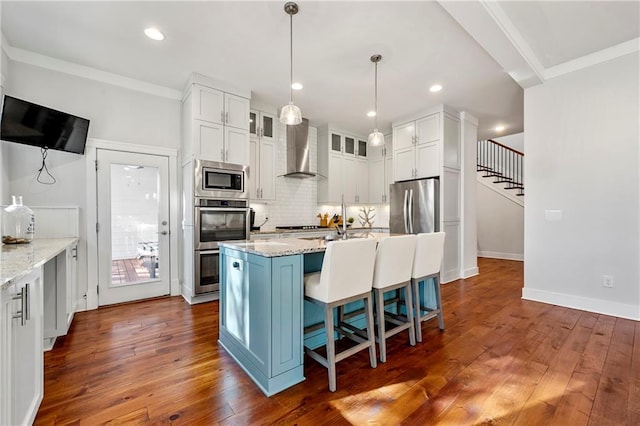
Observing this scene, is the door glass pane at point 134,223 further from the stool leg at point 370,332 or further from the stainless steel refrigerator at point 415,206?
the stainless steel refrigerator at point 415,206

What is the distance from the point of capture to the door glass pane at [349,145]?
5834mm

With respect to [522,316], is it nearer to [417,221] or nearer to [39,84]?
[417,221]

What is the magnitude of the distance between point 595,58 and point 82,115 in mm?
5937

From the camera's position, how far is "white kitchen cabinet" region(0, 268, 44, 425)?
113 cm

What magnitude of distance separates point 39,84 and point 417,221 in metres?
5.26

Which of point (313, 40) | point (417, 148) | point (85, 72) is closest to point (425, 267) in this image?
point (313, 40)

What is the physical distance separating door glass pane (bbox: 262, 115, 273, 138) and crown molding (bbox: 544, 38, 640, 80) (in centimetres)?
381

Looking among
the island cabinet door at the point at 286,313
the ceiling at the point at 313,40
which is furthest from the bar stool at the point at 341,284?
the ceiling at the point at 313,40

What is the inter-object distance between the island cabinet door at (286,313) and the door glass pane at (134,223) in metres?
2.74

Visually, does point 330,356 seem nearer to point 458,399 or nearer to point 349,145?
point 458,399

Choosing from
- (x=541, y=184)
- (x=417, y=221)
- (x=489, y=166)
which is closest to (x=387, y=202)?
(x=417, y=221)

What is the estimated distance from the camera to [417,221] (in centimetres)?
482

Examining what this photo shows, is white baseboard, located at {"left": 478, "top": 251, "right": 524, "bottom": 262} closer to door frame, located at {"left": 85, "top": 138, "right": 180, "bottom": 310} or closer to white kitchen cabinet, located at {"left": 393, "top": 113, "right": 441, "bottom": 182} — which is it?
white kitchen cabinet, located at {"left": 393, "top": 113, "right": 441, "bottom": 182}

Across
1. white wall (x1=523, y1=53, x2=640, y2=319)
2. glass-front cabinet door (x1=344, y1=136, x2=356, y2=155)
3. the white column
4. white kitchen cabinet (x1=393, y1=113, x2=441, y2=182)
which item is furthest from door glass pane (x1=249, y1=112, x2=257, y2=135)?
white wall (x1=523, y1=53, x2=640, y2=319)
